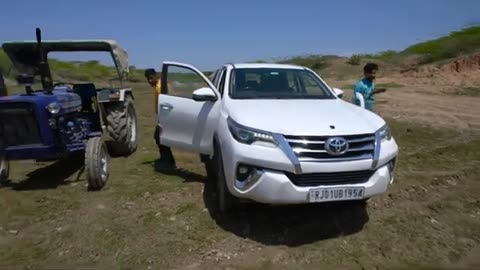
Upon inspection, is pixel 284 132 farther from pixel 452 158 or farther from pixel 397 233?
pixel 452 158

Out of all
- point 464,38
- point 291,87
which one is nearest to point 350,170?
point 291,87

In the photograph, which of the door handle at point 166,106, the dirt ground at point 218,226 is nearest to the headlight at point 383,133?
the dirt ground at point 218,226

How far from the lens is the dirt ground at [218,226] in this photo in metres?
4.18

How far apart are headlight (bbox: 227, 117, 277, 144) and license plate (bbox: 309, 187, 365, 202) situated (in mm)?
614

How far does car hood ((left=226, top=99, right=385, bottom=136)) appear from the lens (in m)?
4.45

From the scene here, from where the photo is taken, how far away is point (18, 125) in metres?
6.31

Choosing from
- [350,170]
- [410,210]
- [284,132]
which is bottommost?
[410,210]

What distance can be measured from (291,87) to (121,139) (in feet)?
11.2

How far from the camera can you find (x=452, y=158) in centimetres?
777

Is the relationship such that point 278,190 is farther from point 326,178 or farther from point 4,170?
point 4,170

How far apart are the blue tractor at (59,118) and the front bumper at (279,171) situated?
2.48m

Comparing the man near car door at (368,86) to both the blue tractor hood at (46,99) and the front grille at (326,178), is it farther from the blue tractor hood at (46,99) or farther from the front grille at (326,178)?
the blue tractor hood at (46,99)

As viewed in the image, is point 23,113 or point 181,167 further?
point 181,167

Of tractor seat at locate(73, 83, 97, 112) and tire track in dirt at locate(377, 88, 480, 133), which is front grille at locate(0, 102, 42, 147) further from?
tire track in dirt at locate(377, 88, 480, 133)
